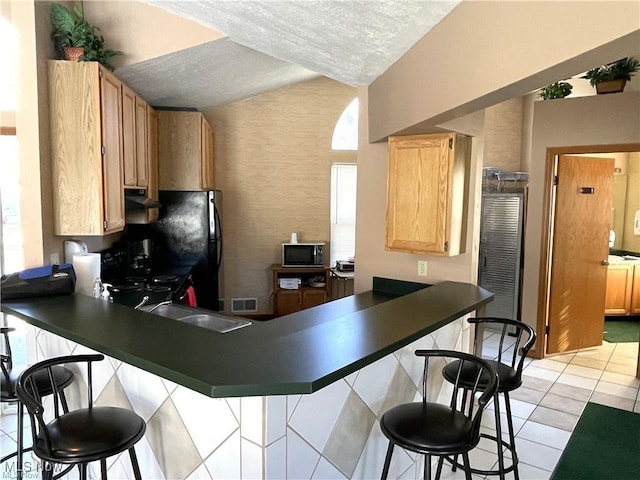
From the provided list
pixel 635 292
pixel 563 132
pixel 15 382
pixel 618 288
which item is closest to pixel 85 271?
pixel 15 382

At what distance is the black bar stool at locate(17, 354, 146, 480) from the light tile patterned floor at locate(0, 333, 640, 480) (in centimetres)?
84

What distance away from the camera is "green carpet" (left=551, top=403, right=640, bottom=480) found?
8.93 feet

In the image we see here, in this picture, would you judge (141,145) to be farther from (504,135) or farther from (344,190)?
(504,135)

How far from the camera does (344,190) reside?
234 inches

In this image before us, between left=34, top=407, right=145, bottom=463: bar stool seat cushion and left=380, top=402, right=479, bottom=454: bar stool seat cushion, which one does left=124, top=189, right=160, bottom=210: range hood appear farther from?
left=380, top=402, right=479, bottom=454: bar stool seat cushion

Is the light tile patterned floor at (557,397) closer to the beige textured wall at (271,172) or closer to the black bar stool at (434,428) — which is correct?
the black bar stool at (434,428)

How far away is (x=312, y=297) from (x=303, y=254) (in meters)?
0.53

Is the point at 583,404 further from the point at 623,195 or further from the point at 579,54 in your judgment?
the point at 623,195

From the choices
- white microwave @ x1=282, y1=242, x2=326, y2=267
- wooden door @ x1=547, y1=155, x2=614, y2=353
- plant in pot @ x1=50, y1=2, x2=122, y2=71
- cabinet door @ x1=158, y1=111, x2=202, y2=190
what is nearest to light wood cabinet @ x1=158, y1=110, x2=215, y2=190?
cabinet door @ x1=158, y1=111, x2=202, y2=190

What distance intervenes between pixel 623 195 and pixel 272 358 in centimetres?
653

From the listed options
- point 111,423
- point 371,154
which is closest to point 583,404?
point 371,154

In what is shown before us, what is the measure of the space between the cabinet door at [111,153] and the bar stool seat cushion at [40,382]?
3.25ft

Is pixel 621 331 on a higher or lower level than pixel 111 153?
lower

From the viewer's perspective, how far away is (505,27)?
6.15ft
